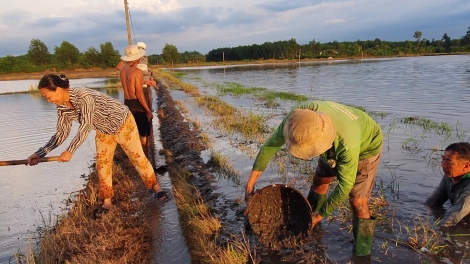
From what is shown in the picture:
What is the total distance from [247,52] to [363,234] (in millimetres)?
85670

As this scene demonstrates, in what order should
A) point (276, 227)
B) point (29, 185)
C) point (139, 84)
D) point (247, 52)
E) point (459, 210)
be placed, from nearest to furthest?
point (276, 227) → point (459, 210) → point (139, 84) → point (29, 185) → point (247, 52)

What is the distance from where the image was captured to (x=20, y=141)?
845 centimetres

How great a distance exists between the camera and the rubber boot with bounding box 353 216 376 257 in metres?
2.81

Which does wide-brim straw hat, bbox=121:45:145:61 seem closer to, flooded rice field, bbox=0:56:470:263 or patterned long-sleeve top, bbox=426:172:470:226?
flooded rice field, bbox=0:56:470:263

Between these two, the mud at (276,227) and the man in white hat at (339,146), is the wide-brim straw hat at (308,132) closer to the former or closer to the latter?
the man in white hat at (339,146)

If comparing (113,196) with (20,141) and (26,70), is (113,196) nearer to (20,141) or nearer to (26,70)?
(20,141)

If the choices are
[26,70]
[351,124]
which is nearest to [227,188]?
[351,124]

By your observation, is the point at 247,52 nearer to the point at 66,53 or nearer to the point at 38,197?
the point at 66,53

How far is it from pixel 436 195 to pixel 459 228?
0.52 metres

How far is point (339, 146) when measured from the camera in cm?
234

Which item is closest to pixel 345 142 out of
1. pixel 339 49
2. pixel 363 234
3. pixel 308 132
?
pixel 308 132

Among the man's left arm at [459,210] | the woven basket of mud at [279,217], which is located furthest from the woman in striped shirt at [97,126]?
the man's left arm at [459,210]

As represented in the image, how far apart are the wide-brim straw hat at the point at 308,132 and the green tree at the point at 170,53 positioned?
74145mm

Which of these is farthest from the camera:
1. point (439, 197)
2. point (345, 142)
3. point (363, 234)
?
point (439, 197)
